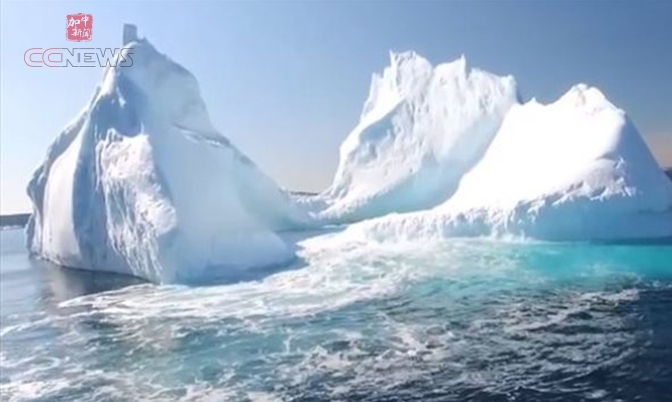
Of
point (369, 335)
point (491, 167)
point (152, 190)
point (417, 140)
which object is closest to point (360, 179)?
point (417, 140)

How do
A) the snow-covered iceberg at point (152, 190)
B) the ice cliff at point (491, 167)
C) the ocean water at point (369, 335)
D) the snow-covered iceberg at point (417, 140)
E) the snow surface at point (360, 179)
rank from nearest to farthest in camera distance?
the ocean water at point (369, 335) < the snow-covered iceberg at point (152, 190) < the snow surface at point (360, 179) < the ice cliff at point (491, 167) < the snow-covered iceberg at point (417, 140)

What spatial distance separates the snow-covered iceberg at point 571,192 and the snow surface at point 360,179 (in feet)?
0.18

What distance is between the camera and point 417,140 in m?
30.0

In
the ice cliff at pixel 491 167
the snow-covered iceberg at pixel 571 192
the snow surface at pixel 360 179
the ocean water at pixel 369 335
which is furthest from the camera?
the ice cliff at pixel 491 167

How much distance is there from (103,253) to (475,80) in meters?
19.5

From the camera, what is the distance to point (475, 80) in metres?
29.5

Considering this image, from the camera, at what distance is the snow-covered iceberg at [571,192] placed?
21.8m

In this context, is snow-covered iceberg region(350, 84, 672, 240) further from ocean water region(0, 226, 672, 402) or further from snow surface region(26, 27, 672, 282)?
ocean water region(0, 226, 672, 402)

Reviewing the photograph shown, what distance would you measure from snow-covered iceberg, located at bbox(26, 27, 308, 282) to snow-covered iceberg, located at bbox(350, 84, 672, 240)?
19.9 feet

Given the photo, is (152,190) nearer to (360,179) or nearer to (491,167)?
(360,179)

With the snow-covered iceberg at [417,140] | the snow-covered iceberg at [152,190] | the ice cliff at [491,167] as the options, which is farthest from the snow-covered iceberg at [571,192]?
the snow-covered iceberg at [152,190]

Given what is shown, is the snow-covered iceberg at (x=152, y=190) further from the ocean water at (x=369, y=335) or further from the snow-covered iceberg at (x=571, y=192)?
the snow-covered iceberg at (x=571, y=192)

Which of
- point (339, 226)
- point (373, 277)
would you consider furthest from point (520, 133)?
point (373, 277)

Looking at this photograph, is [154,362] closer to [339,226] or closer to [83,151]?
[83,151]
